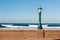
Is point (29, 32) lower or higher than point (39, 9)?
lower

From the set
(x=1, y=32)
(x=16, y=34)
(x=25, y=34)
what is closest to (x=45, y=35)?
(x=25, y=34)

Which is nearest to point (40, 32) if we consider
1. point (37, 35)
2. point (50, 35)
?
point (37, 35)

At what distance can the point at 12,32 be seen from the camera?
8086 mm

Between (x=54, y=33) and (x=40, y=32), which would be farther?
(x=54, y=33)

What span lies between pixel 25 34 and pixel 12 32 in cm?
72

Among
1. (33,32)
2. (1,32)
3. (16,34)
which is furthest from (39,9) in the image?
(1,32)

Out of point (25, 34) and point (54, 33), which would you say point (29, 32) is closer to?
point (25, 34)

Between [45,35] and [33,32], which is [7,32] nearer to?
[33,32]

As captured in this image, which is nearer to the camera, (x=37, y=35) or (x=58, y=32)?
(x=37, y=35)

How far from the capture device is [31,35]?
26.3ft

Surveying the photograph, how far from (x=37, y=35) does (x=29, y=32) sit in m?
0.54

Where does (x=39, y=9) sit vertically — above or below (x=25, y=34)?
above

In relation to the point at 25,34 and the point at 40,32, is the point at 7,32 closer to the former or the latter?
the point at 25,34

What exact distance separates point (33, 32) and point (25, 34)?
473mm
